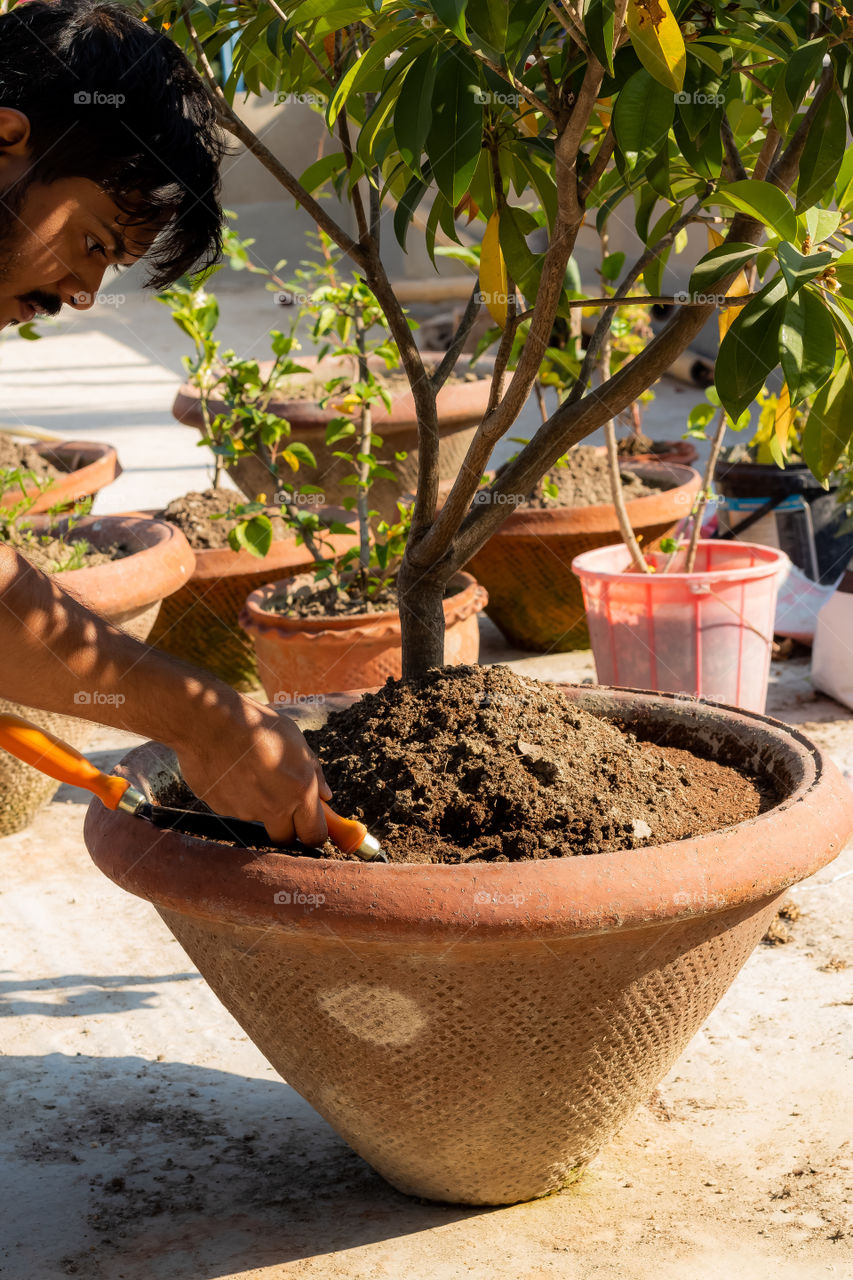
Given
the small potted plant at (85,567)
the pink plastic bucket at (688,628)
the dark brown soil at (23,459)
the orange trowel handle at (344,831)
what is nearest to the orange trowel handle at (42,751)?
the orange trowel handle at (344,831)

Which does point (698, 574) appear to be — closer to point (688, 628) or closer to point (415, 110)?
point (688, 628)

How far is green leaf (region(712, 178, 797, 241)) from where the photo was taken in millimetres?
1085

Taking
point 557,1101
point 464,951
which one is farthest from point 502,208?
point 557,1101

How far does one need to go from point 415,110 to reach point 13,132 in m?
0.35

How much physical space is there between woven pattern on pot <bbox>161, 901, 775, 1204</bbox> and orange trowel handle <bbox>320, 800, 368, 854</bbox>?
90 mm

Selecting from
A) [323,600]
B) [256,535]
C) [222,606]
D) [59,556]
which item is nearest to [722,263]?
[256,535]

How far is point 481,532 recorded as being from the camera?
5.53 ft

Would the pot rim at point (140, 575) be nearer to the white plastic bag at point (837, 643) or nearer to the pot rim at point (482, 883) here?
the pot rim at point (482, 883)

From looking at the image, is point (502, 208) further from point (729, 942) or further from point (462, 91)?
point (729, 942)

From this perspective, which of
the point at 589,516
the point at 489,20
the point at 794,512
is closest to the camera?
the point at 489,20

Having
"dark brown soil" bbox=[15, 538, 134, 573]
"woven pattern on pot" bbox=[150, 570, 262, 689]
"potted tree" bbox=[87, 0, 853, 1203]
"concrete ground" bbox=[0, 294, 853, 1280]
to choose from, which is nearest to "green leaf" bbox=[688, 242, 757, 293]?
"potted tree" bbox=[87, 0, 853, 1203]

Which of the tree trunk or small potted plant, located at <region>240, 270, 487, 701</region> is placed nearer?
the tree trunk

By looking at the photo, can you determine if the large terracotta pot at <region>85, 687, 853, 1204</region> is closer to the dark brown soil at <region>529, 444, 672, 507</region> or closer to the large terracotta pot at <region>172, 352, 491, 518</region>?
the dark brown soil at <region>529, 444, 672, 507</region>

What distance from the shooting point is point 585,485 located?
12.2 ft
